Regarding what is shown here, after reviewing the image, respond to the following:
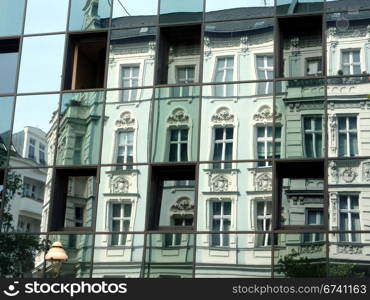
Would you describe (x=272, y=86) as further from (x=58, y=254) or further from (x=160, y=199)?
(x=58, y=254)

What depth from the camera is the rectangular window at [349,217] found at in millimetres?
23812

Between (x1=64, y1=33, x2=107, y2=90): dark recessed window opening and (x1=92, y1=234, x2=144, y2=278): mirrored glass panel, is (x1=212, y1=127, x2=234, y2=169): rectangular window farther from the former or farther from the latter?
(x1=64, y1=33, x2=107, y2=90): dark recessed window opening

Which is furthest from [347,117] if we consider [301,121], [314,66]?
[314,66]

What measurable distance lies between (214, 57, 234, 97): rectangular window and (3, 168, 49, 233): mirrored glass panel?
16.9 feet

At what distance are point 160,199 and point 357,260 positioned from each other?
5432 millimetres

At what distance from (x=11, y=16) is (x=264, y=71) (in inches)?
300

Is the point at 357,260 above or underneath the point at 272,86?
underneath

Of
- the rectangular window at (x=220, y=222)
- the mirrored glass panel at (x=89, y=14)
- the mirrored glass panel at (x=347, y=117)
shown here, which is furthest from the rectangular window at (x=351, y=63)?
the mirrored glass panel at (x=89, y=14)

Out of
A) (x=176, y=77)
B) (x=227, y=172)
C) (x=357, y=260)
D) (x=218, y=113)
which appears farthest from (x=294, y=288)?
(x=176, y=77)

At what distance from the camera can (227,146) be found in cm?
2525

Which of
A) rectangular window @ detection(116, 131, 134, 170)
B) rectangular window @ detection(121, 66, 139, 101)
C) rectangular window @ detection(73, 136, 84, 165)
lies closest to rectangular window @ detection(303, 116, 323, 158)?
rectangular window @ detection(116, 131, 134, 170)

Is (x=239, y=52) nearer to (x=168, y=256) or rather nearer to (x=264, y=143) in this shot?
(x=264, y=143)

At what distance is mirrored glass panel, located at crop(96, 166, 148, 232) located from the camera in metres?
25.2

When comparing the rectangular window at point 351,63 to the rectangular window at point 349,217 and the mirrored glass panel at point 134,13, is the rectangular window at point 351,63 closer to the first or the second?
the rectangular window at point 349,217
